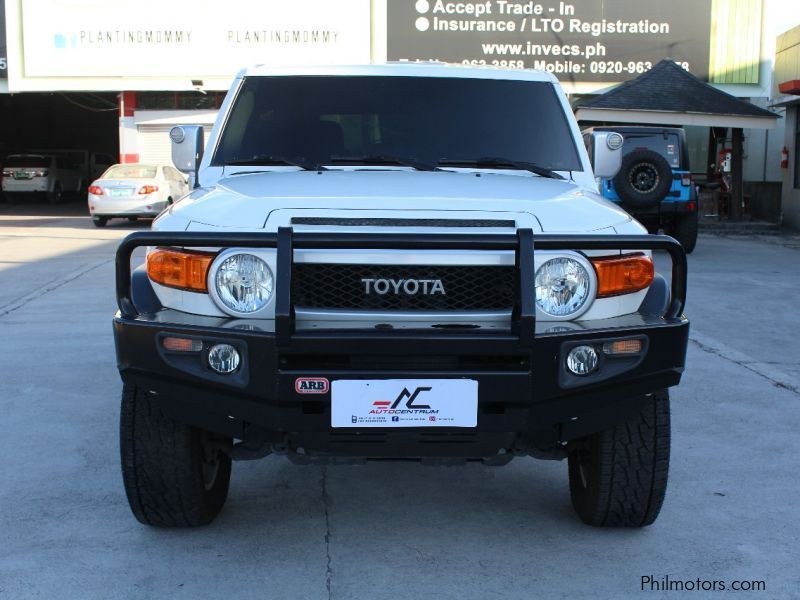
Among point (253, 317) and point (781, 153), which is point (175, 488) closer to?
point (253, 317)

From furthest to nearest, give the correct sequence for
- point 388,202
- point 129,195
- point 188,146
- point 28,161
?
1. point 28,161
2. point 129,195
3. point 188,146
4. point 388,202

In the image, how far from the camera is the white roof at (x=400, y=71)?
4898mm

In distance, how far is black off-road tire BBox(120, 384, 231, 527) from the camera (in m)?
3.61

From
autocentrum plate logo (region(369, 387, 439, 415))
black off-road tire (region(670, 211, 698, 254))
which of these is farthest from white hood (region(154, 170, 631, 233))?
black off-road tire (region(670, 211, 698, 254))

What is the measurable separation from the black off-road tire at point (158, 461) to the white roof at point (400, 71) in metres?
1.95

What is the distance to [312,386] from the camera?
10.5ft

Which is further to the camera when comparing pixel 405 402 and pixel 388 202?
pixel 388 202

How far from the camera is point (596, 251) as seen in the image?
3.42 m

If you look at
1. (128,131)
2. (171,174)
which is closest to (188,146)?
(171,174)

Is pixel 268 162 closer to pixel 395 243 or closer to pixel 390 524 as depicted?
pixel 395 243

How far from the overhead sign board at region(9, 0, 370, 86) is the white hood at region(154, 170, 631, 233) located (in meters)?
21.4

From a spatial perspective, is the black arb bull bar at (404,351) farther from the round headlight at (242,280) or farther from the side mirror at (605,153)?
the side mirror at (605,153)

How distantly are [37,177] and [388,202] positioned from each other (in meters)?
29.9

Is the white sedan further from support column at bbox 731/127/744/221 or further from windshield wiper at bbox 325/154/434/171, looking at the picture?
windshield wiper at bbox 325/154/434/171
